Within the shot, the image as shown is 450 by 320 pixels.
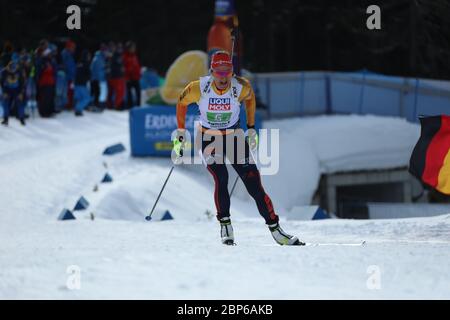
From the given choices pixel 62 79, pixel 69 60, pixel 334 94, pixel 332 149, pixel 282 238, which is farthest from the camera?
pixel 334 94

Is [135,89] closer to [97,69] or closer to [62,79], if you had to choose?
[97,69]

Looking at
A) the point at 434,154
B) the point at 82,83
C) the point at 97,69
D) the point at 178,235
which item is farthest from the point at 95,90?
the point at 434,154

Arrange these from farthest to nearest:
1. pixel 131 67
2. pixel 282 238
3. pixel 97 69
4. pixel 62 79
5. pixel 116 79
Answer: pixel 116 79, pixel 131 67, pixel 97 69, pixel 62 79, pixel 282 238

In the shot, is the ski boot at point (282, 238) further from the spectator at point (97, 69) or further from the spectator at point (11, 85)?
the spectator at point (97, 69)

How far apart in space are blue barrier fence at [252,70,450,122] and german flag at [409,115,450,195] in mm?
10767

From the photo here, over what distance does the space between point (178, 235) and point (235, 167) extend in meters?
1.85

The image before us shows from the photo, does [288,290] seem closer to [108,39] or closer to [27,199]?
[27,199]

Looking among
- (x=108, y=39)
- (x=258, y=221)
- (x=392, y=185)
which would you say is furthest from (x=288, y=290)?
(x=108, y=39)

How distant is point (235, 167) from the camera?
881cm

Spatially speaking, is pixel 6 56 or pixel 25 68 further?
pixel 25 68

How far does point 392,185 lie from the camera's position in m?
20.5

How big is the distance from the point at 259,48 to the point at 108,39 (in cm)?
512

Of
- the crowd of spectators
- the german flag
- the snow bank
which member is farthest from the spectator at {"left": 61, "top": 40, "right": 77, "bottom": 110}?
the german flag

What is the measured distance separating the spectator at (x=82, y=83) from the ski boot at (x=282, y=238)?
523 inches
